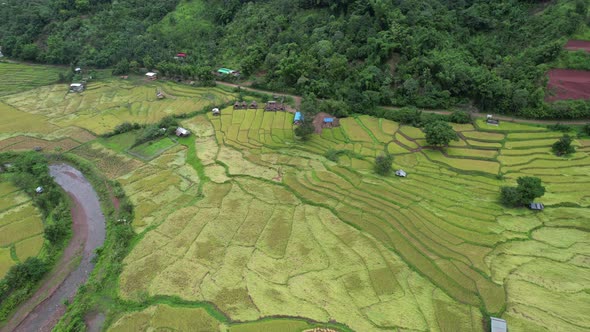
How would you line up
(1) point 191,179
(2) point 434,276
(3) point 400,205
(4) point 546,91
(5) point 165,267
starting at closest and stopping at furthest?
(2) point 434,276 < (5) point 165,267 < (3) point 400,205 < (1) point 191,179 < (4) point 546,91

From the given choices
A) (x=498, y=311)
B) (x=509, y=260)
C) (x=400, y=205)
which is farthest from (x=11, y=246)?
(x=509, y=260)

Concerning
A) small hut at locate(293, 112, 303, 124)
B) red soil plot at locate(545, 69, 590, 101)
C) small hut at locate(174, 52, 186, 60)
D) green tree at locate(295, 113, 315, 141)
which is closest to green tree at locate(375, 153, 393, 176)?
green tree at locate(295, 113, 315, 141)

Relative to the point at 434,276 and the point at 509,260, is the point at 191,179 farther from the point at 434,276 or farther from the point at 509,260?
the point at 509,260

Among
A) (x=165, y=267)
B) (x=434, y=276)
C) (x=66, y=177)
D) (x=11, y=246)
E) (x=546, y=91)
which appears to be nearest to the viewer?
(x=434, y=276)

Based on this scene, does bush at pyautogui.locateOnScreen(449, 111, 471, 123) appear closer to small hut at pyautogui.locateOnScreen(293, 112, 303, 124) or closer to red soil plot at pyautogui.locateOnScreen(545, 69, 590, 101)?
red soil plot at pyautogui.locateOnScreen(545, 69, 590, 101)

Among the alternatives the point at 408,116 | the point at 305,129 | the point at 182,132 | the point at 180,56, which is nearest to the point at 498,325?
the point at 305,129

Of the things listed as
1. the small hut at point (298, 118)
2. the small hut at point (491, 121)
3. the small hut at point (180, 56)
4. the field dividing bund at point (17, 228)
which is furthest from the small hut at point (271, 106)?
the field dividing bund at point (17, 228)

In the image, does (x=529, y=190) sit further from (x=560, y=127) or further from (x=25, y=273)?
(x=25, y=273)
